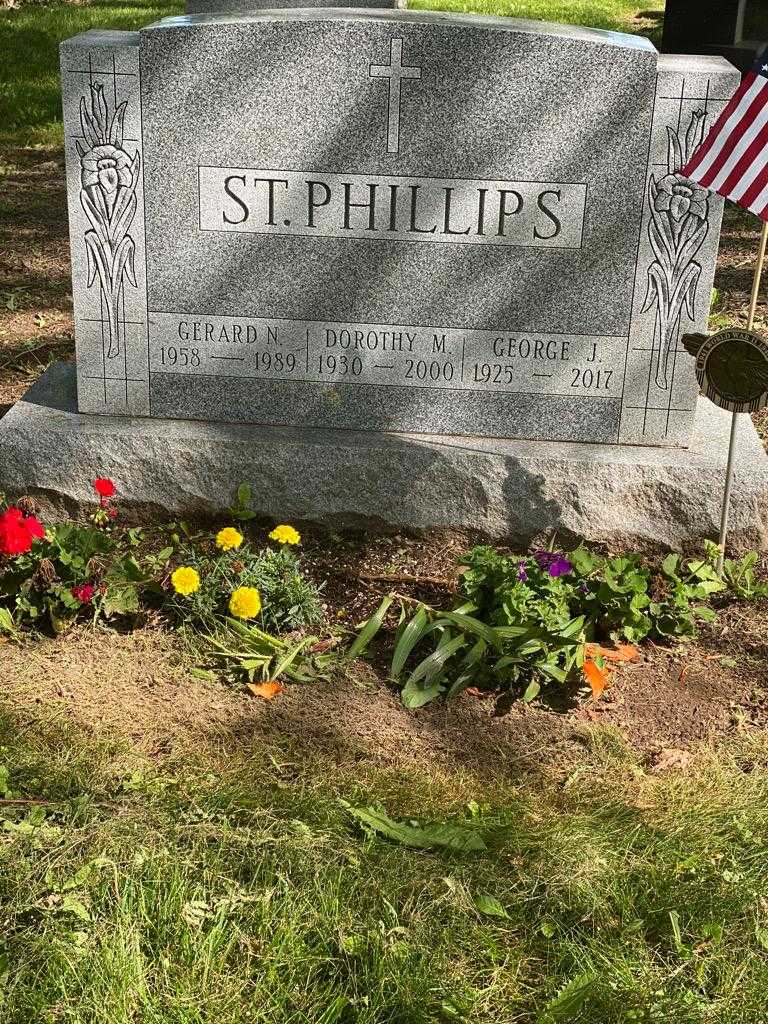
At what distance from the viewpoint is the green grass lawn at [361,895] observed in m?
2.31

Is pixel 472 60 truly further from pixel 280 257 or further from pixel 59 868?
pixel 59 868

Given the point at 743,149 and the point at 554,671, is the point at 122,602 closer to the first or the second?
the point at 554,671

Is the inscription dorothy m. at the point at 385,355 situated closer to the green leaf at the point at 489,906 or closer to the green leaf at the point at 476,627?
the green leaf at the point at 476,627

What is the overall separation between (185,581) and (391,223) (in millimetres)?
1333

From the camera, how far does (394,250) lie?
390cm

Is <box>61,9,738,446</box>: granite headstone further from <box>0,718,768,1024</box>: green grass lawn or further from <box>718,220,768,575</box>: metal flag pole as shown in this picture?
<box>0,718,768,1024</box>: green grass lawn

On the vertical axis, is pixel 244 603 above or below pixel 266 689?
above

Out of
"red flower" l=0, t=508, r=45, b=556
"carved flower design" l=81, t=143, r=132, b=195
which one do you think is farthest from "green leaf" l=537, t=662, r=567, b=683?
"carved flower design" l=81, t=143, r=132, b=195

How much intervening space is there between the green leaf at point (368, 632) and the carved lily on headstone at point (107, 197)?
4.43 feet

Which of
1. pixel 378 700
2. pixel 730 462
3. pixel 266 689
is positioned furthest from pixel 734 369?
pixel 266 689

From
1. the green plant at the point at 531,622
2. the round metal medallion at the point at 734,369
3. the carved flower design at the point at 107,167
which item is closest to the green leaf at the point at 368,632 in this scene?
the green plant at the point at 531,622

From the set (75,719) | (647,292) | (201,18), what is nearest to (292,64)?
(201,18)

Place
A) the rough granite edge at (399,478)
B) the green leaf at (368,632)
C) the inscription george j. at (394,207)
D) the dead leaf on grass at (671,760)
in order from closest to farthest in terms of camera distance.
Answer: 1. the dead leaf on grass at (671,760)
2. the green leaf at (368,632)
3. the inscription george j. at (394,207)
4. the rough granite edge at (399,478)

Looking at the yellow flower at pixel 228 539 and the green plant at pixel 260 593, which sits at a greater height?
the yellow flower at pixel 228 539
